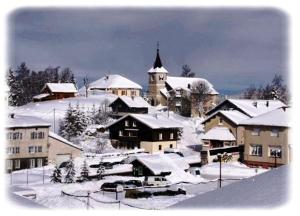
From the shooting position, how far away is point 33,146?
15.3 feet

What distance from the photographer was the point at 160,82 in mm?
9555

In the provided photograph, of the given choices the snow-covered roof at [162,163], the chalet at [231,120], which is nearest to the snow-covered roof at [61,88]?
the chalet at [231,120]

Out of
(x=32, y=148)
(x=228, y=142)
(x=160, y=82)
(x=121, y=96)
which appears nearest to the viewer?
(x=32, y=148)

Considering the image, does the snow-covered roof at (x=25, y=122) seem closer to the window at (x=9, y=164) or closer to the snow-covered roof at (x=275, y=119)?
the window at (x=9, y=164)

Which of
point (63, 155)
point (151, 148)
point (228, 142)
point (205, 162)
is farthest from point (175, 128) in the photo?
point (63, 155)

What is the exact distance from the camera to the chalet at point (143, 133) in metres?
6.59

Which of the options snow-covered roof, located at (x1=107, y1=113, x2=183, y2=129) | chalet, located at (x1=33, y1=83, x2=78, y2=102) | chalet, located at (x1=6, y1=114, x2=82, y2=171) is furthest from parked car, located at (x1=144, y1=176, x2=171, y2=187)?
chalet, located at (x1=33, y1=83, x2=78, y2=102)

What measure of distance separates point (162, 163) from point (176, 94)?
13.6 ft

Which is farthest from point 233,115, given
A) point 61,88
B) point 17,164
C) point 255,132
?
point 17,164

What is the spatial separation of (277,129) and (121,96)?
403 centimetres

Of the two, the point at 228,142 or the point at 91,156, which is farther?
the point at 228,142

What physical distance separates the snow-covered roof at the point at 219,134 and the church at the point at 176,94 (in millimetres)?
982

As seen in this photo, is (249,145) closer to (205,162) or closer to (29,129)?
(205,162)

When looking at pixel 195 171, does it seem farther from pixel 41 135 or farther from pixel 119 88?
pixel 119 88
